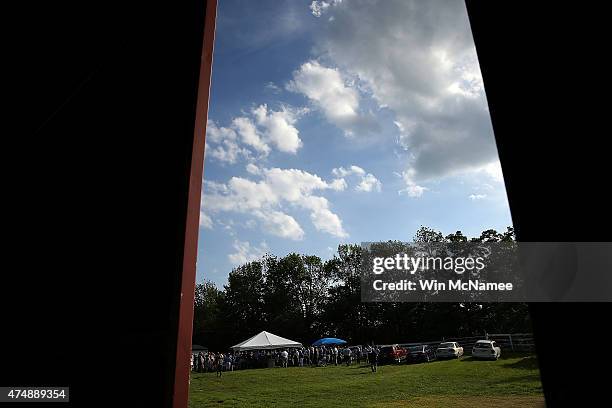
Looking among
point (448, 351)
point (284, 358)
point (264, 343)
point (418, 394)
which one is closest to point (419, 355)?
point (448, 351)

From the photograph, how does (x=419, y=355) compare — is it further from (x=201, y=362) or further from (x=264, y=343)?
(x=201, y=362)

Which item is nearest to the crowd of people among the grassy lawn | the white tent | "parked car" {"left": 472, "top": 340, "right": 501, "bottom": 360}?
the white tent

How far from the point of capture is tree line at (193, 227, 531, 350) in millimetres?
37531

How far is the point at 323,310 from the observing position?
4956 centimetres

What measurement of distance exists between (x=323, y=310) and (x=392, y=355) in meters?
29.3

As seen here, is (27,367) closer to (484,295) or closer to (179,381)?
(179,381)

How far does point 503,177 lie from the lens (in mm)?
943

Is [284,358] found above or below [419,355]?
below

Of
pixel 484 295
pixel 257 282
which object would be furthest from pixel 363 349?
pixel 257 282

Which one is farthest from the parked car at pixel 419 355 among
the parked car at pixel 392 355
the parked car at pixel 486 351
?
the parked car at pixel 486 351

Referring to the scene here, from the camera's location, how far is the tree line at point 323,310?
1478 inches

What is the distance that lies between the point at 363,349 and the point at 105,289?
24.7 m

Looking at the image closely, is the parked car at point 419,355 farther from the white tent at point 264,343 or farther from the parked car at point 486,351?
the white tent at point 264,343

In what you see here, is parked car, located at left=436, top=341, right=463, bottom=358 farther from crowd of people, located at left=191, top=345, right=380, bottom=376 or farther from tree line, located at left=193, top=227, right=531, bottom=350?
tree line, located at left=193, top=227, right=531, bottom=350
